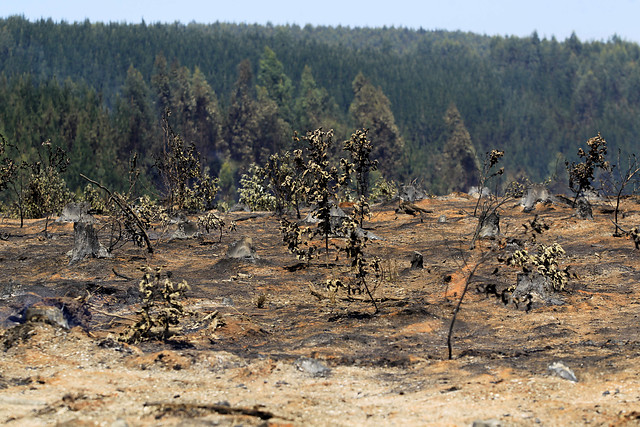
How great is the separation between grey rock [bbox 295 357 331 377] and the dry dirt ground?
0.7 inches

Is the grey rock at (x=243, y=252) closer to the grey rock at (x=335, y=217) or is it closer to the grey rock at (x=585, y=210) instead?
the grey rock at (x=335, y=217)

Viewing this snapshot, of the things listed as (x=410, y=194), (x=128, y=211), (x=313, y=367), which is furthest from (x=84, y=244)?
(x=410, y=194)

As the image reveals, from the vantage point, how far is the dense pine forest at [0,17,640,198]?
7162 cm

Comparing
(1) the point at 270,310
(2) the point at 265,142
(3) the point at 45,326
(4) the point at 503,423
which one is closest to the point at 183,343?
(3) the point at 45,326

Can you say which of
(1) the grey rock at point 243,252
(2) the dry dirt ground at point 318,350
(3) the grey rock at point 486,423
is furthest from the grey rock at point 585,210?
(3) the grey rock at point 486,423

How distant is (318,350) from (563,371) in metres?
2.58

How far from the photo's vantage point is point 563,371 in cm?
664

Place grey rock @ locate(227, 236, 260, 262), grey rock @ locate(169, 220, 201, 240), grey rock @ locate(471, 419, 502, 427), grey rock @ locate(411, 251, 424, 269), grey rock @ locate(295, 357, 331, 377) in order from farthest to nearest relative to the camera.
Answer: grey rock @ locate(169, 220, 201, 240) < grey rock @ locate(227, 236, 260, 262) < grey rock @ locate(411, 251, 424, 269) < grey rock @ locate(295, 357, 331, 377) < grey rock @ locate(471, 419, 502, 427)

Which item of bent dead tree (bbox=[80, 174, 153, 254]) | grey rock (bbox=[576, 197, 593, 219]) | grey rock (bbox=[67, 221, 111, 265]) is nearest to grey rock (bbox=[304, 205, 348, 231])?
bent dead tree (bbox=[80, 174, 153, 254])

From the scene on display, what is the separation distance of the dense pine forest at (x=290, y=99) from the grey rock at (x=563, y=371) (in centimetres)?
4169

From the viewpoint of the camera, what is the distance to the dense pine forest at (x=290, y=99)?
71.6 m

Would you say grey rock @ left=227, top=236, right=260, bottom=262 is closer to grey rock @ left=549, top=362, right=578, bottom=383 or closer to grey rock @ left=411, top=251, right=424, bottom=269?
grey rock @ left=411, top=251, right=424, bottom=269

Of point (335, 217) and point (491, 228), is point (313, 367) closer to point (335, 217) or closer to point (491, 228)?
point (335, 217)

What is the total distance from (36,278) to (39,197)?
11735 mm
